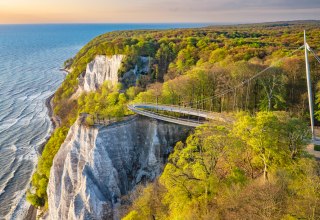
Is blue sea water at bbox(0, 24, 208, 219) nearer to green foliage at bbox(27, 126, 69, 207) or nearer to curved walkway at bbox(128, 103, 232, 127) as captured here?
green foliage at bbox(27, 126, 69, 207)

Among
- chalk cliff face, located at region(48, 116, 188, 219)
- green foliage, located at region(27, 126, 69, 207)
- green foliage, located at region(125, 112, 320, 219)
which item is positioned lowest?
green foliage, located at region(27, 126, 69, 207)

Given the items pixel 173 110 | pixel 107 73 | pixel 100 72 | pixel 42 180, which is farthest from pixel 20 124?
pixel 173 110

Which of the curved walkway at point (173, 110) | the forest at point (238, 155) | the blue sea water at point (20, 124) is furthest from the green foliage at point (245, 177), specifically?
the blue sea water at point (20, 124)

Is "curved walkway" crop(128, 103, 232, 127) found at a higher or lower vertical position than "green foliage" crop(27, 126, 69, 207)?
higher

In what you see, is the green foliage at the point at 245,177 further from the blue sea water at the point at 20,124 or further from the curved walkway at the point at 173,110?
the blue sea water at the point at 20,124

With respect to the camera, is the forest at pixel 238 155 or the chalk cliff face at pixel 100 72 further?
the chalk cliff face at pixel 100 72

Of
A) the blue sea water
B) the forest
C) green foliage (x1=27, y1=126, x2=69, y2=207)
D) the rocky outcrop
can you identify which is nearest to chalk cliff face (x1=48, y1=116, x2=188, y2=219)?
the forest
